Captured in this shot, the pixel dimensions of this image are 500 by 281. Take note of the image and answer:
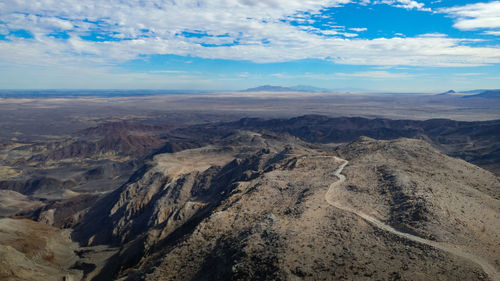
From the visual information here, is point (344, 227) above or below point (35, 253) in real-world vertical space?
above

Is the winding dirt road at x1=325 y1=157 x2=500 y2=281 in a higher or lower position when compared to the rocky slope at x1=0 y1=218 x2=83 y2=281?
higher

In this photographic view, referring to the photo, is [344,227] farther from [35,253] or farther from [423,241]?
[35,253]

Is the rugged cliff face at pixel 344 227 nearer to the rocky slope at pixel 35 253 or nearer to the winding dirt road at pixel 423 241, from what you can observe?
the winding dirt road at pixel 423 241

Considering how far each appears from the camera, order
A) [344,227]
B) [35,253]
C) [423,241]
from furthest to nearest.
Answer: [35,253]
[344,227]
[423,241]

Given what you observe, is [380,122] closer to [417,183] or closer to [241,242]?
[417,183]

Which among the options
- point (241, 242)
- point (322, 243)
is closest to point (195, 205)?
point (241, 242)

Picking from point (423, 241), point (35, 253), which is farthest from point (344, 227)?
point (35, 253)

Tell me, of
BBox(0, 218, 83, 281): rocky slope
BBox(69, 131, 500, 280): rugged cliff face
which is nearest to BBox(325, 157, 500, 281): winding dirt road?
BBox(69, 131, 500, 280): rugged cliff face

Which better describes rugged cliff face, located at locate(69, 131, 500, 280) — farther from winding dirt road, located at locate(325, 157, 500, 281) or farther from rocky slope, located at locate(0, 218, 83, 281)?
rocky slope, located at locate(0, 218, 83, 281)

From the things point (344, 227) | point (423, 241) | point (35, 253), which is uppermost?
point (344, 227)
